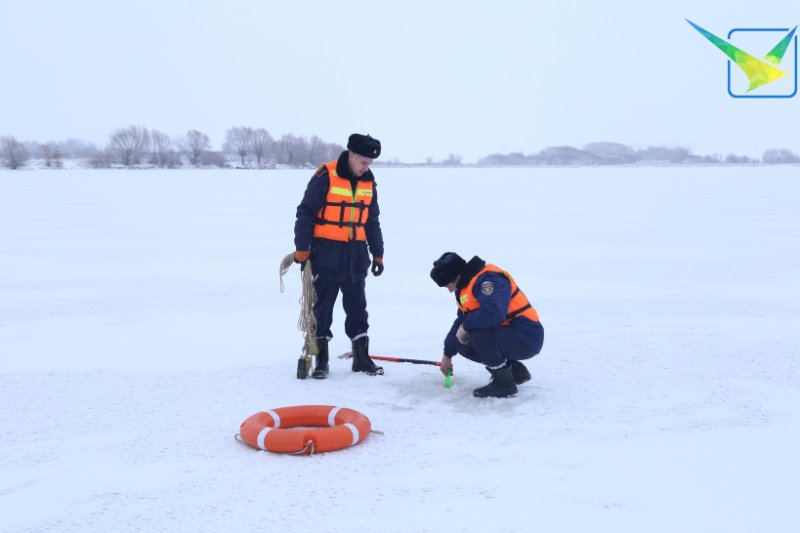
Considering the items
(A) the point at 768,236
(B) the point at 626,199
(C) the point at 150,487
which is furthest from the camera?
(B) the point at 626,199

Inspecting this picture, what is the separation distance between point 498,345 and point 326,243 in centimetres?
120

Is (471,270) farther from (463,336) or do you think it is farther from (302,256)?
(302,256)

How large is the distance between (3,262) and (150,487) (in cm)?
712

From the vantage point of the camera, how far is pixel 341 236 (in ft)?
14.4

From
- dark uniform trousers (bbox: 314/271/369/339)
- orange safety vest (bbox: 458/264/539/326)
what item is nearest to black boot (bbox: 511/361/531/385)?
orange safety vest (bbox: 458/264/539/326)

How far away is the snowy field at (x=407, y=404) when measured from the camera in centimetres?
266

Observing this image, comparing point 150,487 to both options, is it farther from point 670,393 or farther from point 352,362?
point 670,393

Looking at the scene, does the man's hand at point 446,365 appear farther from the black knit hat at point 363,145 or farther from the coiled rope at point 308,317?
the black knit hat at point 363,145

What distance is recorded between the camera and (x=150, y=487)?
282 centimetres

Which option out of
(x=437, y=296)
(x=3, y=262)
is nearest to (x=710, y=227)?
(x=437, y=296)

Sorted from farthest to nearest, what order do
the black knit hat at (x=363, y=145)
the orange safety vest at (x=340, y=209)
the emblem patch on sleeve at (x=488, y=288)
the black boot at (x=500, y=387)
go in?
the orange safety vest at (x=340, y=209), the black knit hat at (x=363, y=145), the black boot at (x=500, y=387), the emblem patch on sleeve at (x=488, y=288)

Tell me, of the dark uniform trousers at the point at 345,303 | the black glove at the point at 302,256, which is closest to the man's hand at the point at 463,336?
the dark uniform trousers at the point at 345,303

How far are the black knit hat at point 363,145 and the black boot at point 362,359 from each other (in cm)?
110

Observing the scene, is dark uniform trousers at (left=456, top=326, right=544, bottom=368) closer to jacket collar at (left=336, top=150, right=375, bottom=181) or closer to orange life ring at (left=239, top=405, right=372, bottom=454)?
orange life ring at (left=239, top=405, right=372, bottom=454)
